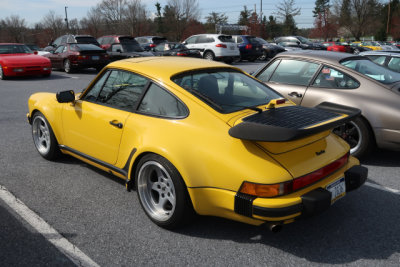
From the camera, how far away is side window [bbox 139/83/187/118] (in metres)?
3.00

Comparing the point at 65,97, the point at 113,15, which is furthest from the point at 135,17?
the point at 65,97

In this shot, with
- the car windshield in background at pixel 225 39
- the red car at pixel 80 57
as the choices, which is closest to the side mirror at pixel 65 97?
the red car at pixel 80 57

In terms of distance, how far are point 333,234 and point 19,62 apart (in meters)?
13.1

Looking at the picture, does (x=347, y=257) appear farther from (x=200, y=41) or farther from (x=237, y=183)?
(x=200, y=41)

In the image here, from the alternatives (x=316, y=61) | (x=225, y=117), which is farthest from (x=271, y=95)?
(x=316, y=61)

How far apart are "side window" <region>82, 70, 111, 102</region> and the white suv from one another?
51.6ft

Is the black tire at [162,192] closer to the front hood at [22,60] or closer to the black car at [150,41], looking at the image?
the front hood at [22,60]

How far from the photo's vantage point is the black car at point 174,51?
17344 mm

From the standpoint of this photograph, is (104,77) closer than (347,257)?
No

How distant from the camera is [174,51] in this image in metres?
17.5

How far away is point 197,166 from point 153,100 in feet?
2.78

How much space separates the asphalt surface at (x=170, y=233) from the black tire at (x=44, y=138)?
39cm

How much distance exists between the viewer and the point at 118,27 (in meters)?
52.1

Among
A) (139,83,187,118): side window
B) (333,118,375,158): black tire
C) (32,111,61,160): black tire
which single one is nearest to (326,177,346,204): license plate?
(139,83,187,118): side window
